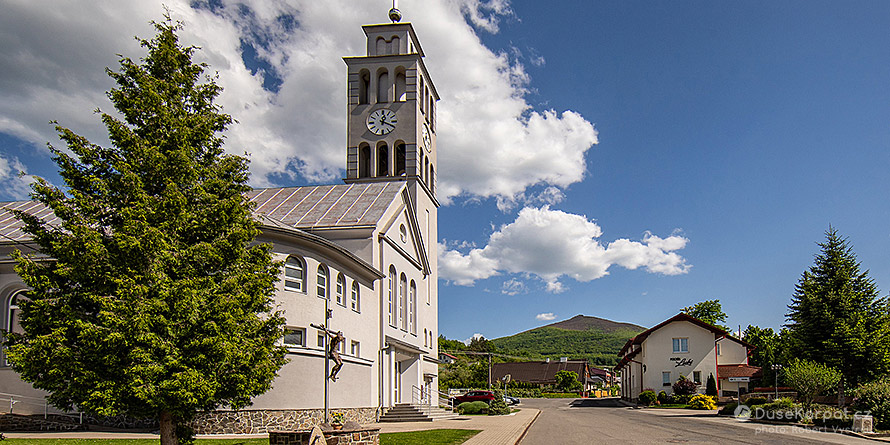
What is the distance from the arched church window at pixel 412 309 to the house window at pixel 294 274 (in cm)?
1272

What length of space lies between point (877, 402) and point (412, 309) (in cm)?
2164

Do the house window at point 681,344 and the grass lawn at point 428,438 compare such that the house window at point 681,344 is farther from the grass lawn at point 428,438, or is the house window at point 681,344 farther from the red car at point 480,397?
the grass lawn at point 428,438

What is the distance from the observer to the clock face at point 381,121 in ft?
145

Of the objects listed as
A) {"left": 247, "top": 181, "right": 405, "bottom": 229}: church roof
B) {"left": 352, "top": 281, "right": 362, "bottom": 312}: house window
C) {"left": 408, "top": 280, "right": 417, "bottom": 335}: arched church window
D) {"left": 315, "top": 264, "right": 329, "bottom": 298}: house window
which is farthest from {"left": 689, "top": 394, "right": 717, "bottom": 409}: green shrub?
{"left": 315, "top": 264, "right": 329, "bottom": 298}: house window

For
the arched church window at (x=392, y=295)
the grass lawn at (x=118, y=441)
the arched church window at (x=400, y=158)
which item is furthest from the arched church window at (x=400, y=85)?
the grass lawn at (x=118, y=441)

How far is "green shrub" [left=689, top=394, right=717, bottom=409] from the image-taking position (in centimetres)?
4400

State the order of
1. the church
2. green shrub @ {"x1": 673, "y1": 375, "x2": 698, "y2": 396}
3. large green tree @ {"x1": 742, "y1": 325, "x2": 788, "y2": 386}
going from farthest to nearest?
large green tree @ {"x1": 742, "y1": 325, "x2": 788, "y2": 386}, green shrub @ {"x1": 673, "y1": 375, "x2": 698, "y2": 396}, the church

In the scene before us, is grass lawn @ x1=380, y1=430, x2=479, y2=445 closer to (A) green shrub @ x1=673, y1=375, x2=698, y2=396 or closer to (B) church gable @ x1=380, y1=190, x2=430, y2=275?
(B) church gable @ x1=380, y1=190, x2=430, y2=275

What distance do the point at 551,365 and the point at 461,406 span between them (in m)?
73.6

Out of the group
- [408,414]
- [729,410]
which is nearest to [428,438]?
[408,414]

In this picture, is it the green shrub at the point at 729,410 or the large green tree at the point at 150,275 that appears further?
the green shrub at the point at 729,410

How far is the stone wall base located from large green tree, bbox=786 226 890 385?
26435mm

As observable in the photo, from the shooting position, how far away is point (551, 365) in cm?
11169

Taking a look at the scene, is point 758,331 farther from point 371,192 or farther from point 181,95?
point 181,95
